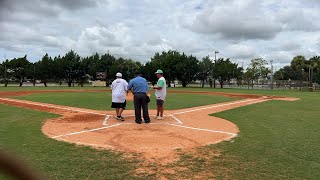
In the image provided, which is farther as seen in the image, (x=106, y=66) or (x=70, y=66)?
(x=106, y=66)

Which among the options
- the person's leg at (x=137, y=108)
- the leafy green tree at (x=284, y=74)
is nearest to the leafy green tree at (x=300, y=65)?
the leafy green tree at (x=284, y=74)

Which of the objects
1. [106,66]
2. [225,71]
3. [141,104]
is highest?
[106,66]

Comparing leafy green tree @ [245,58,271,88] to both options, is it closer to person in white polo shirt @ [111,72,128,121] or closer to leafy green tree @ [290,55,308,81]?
leafy green tree @ [290,55,308,81]

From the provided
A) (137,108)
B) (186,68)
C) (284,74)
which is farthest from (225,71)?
(137,108)

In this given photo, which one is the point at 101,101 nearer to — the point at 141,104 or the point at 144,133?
the point at 141,104

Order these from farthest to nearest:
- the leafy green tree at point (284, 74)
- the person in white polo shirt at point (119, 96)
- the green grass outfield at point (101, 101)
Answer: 1. the leafy green tree at point (284, 74)
2. the green grass outfield at point (101, 101)
3. the person in white polo shirt at point (119, 96)

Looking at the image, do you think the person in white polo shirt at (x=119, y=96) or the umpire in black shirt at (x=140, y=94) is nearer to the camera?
the umpire in black shirt at (x=140, y=94)

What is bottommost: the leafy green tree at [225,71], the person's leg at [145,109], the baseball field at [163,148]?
the baseball field at [163,148]

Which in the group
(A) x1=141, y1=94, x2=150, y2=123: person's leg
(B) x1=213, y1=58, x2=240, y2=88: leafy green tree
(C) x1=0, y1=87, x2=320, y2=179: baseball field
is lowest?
(C) x1=0, y1=87, x2=320, y2=179: baseball field

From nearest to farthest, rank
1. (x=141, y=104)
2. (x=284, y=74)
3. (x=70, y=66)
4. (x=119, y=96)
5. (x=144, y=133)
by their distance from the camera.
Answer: (x=144, y=133) < (x=141, y=104) < (x=119, y=96) < (x=70, y=66) < (x=284, y=74)

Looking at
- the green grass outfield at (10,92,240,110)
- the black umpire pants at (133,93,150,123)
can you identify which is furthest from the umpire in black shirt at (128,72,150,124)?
the green grass outfield at (10,92,240,110)

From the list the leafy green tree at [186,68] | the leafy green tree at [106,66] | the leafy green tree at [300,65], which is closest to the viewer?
the leafy green tree at [186,68]

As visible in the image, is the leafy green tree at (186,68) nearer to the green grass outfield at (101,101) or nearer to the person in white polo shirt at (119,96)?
the green grass outfield at (101,101)

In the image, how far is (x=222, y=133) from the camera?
8.49 meters
